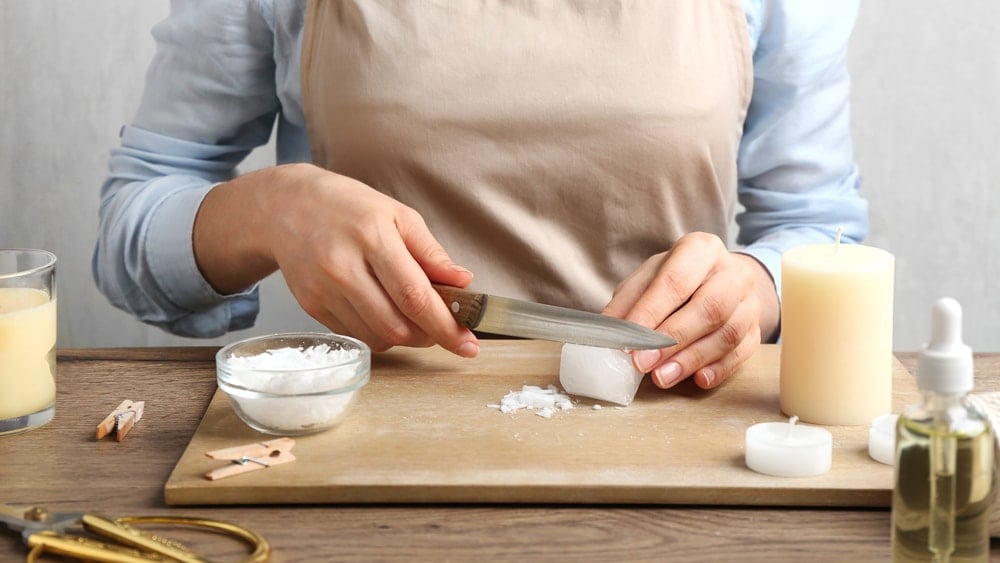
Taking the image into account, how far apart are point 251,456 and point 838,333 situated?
0.47 metres

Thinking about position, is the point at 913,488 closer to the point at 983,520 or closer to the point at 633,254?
the point at 983,520

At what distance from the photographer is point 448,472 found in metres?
0.79

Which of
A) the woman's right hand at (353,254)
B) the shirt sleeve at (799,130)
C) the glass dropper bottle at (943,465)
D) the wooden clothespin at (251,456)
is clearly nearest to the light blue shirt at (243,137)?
the shirt sleeve at (799,130)

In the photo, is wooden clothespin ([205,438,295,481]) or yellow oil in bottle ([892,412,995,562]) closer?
yellow oil in bottle ([892,412,995,562])

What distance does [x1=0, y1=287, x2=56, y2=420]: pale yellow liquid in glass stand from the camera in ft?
2.84

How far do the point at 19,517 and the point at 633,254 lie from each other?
73 cm

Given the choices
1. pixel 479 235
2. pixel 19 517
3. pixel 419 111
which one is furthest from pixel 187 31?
pixel 19 517

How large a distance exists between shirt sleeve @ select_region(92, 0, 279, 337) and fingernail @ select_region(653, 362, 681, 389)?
506 mm

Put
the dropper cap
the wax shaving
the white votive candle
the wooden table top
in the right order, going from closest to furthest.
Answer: the dropper cap
the wooden table top
the white votive candle
the wax shaving

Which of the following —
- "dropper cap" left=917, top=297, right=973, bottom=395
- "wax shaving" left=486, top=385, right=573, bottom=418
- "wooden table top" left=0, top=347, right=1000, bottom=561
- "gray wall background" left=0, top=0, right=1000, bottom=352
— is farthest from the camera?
"gray wall background" left=0, top=0, right=1000, bottom=352

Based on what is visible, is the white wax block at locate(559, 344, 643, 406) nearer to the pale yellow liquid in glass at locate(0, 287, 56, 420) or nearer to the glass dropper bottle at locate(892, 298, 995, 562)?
the glass dropper bottle at locate(892, 298, 995, 562)

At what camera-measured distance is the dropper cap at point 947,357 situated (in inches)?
23.1

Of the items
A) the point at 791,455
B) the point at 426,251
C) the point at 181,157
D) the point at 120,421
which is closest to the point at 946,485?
the point at 791,455

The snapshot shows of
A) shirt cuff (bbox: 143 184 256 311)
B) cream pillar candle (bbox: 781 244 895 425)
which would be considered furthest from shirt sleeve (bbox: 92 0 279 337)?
cream pillar candle (bbox: 781 244 895 425)
